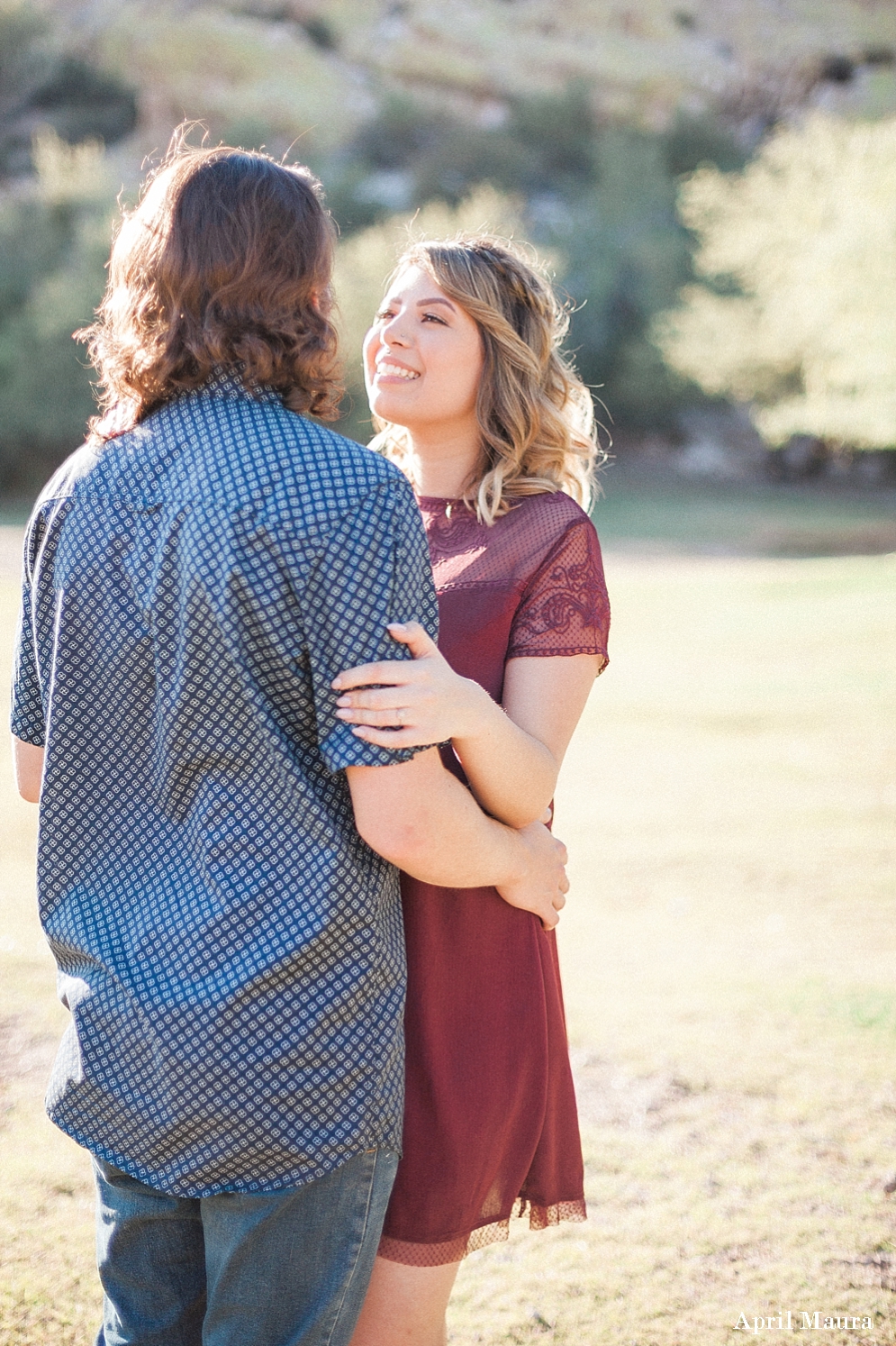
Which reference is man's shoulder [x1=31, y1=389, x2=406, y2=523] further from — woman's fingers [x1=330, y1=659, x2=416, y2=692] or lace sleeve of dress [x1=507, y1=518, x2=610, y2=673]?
lace sleeve of dress [x1=507, y1=518, x2=610, y2=673]

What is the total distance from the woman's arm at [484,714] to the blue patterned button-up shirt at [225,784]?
0.03 meters

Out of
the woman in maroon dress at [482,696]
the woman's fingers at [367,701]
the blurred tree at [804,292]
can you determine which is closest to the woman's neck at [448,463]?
the woman in maroon dress at [482,696]

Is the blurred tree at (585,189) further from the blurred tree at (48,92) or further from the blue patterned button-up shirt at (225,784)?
the blue patterned button-up shirt at (225,784)

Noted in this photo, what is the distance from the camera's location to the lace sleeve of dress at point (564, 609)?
1.84 metres

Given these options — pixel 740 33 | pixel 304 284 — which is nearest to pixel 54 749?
pixel 304 284

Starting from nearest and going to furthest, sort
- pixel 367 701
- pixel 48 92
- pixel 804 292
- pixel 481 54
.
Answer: pixel 367 701
pixel 804 292
pixel 48 92
pixel 481 54

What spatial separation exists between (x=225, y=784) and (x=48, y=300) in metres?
34.4

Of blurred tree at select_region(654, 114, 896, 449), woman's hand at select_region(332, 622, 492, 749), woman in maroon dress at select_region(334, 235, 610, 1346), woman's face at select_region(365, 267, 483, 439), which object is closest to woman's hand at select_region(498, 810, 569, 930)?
woman in maroon dress at select_region(334, 235, 610, 1346)

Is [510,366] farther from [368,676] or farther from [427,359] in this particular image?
[368,676]

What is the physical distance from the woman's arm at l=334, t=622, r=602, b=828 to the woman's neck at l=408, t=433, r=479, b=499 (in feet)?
1.47

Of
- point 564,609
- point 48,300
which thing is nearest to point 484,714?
point 564,609

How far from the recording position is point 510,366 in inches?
83.1

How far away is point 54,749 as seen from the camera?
1.46m

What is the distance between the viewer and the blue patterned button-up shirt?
129 centimetres
